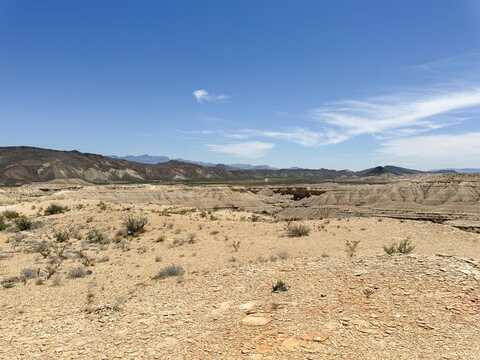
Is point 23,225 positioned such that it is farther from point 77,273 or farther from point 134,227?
point 77,273

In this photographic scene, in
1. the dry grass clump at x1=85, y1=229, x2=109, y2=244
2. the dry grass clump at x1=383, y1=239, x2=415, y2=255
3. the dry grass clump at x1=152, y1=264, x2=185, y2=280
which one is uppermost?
the dry grass clump at x1=383, y1=239, x2=415, y2=255

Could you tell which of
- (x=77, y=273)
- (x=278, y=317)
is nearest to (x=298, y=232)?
(x=77, y=273)

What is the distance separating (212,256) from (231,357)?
382 inches

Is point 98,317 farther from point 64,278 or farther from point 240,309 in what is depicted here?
point 64,278

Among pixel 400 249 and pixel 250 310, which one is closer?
pixel 250 310

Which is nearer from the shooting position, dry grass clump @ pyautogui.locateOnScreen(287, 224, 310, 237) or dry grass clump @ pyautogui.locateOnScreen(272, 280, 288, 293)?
dry grass clump @ pyautogui.locateOnScreen(272, 280, 288, 293)

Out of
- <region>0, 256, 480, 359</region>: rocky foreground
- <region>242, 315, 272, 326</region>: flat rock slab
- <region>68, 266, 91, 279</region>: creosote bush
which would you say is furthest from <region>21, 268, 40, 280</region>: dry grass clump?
<region>242, 315, 272, 326</region>: flat rock slab

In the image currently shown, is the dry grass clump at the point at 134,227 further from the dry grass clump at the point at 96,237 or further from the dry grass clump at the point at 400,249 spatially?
the dry grass clump at the point at 400,249

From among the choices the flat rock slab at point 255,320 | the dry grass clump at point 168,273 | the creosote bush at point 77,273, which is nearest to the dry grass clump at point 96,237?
the creosote bush at point 77,273

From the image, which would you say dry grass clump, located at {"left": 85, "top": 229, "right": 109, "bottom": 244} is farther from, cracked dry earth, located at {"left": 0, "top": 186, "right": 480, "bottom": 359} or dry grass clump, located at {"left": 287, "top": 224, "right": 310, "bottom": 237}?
dry grass clump, located at {"left": 287, "top": 224, "right": 310, "bottom": 237}

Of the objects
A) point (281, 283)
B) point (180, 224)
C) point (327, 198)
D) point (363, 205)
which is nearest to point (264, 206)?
point (327, 198)

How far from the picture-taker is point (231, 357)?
275 inches

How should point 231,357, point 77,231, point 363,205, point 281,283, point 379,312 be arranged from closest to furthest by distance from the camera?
point 231,357 → point 379,312 → point 281,283 → point 77,231 → point 363,205

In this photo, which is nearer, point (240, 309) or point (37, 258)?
point (240, 309)
